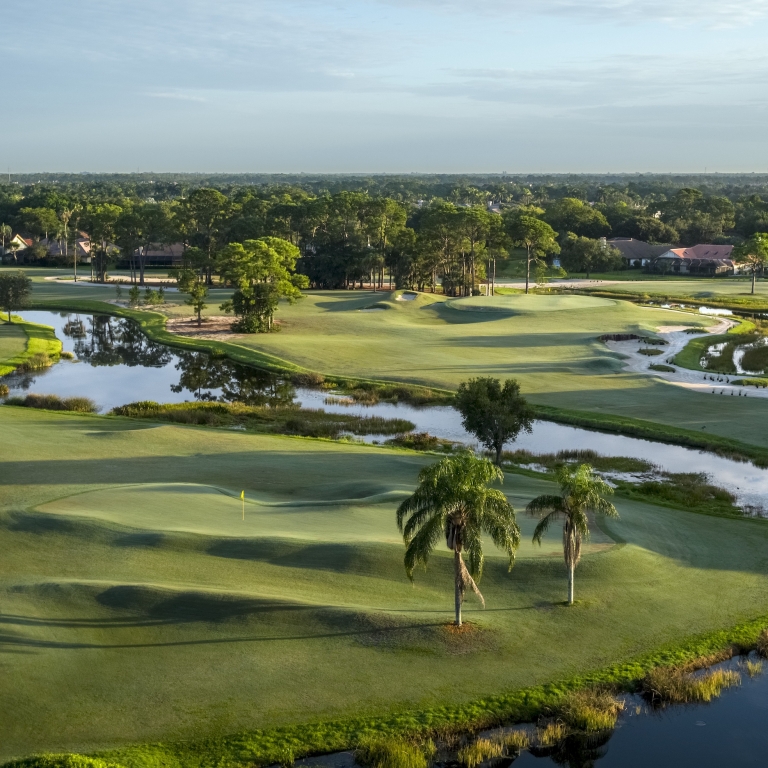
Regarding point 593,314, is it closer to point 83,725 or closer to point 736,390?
point 736,390

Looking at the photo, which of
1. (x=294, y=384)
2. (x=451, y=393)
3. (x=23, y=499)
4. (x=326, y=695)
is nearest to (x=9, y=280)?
(x=294, y=384)

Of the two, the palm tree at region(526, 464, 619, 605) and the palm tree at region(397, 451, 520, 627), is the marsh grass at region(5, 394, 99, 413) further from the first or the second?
the palm tree at region(526, 464, 619, 605)

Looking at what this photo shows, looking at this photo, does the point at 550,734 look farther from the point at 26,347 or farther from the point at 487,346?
the point at 26,347

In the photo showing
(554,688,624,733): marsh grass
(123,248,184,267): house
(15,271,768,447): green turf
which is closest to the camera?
(554,688,624,733): marsh grass

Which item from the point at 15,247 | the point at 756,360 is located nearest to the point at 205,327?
the point at 756,360

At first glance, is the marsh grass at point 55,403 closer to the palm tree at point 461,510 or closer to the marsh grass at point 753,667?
the palm tree at point 461,510

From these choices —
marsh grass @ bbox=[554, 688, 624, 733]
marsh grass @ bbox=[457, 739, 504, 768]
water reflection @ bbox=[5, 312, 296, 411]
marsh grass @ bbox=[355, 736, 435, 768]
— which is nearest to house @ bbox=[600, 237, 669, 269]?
water reflection @ bbox=[5, 312, 296, 411]
